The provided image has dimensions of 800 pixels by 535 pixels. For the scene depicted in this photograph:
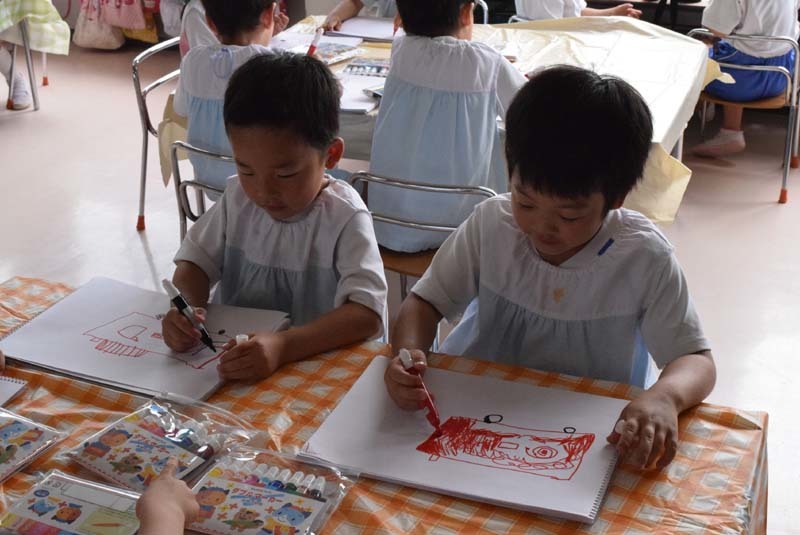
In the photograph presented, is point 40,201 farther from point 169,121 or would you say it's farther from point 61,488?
point 61,488

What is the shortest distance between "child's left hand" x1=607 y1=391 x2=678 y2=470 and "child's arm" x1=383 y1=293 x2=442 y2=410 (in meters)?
0.23

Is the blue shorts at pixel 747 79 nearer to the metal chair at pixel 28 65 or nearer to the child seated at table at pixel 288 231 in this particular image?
the child seated at table at pixel 288 231

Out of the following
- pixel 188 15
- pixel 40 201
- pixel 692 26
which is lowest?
pixel 40 201

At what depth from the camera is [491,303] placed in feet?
4.67

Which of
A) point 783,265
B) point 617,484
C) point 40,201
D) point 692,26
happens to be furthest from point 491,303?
point 692,26

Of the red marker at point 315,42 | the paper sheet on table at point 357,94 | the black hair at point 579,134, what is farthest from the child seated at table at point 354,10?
the black hair at point 579,134

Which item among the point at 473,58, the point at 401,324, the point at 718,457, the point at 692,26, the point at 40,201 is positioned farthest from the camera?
the point at 692,26

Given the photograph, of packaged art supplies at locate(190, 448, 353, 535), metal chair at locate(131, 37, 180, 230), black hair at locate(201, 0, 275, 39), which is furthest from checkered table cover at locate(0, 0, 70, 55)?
packaged art supplies at locate(190, 448, 353, 535)

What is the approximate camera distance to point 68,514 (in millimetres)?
940

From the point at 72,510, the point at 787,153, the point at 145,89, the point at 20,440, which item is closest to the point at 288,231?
the point at 20,440

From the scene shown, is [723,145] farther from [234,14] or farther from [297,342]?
[297,342]

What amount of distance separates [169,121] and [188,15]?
343mm

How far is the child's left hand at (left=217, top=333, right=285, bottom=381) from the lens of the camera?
48.2 inches

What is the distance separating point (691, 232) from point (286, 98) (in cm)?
239
